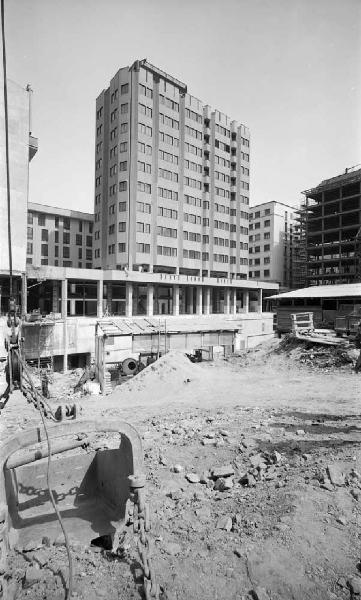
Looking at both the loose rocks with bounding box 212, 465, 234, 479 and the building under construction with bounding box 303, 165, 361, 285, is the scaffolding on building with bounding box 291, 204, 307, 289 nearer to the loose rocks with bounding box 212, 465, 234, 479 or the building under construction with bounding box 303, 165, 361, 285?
the building under construction with bounding box 303, 165, 361, 285

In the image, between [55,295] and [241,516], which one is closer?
[241,516]

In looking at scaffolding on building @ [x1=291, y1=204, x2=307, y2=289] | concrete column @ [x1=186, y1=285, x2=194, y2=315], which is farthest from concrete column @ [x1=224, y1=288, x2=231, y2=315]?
scaffolding on building @ [x1=291, y1=204, x2=307, y2=289]

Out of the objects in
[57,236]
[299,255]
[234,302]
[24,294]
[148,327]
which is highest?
[57,236]

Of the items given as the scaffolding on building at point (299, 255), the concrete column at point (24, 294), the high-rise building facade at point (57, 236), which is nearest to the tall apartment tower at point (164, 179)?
the high-rise building facade at point (57, 236)

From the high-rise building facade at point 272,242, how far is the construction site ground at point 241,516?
6562 centimetres

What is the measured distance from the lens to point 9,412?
15102mm

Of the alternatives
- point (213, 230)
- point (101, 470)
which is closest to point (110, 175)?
point (213, 230)

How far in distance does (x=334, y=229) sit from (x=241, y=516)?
65.4 m

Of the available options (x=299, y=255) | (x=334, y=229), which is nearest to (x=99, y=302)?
(x=334, y=229)

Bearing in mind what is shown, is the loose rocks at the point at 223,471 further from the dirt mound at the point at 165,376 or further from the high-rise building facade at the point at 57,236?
the high-rise building facade at the point at 57,236

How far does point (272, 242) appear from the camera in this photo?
2911 inches

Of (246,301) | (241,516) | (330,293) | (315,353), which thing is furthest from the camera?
(246,301)

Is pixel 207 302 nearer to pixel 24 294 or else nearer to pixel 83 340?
pixel 83 340

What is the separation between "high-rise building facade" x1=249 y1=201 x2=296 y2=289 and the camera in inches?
2931
